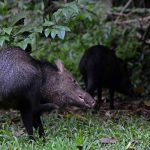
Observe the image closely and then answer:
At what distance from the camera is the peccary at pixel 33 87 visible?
6.52 metres

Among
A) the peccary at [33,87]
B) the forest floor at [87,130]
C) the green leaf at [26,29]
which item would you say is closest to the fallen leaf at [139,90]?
the forest floor at [87,130]

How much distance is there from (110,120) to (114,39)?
5413mm

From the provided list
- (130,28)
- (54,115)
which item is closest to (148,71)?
(130,28)

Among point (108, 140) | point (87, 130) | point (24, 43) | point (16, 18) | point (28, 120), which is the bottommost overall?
point (87, 130)

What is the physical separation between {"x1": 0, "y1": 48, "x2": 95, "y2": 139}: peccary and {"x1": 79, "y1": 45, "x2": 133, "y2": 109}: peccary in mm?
2557

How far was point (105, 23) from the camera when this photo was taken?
13.0m

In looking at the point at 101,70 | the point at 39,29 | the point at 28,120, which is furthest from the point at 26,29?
the point at 101,70

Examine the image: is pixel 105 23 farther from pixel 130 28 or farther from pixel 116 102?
pixel 116 102

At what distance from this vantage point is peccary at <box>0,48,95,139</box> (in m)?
6.52

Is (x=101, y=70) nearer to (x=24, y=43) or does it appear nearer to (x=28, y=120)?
(x=24, y=43)

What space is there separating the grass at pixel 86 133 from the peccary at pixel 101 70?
1.27 metres

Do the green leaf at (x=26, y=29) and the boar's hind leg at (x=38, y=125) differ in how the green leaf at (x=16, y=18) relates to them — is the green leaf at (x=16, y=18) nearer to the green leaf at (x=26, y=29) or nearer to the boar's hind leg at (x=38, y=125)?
the green leaf at (x=26, y=29)

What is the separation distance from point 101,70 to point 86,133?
3.26 m

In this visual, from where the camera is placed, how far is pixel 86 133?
7188mm
